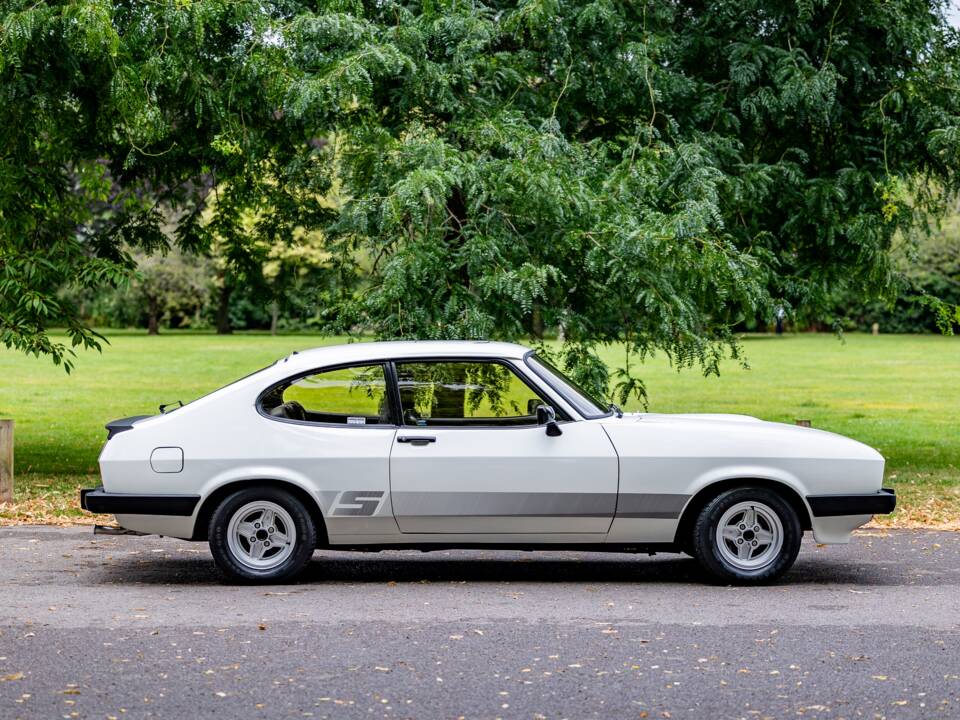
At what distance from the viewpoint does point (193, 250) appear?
15.0m

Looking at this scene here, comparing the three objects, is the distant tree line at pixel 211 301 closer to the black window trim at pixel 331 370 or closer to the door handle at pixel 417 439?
the black window trim at pixel 331 370

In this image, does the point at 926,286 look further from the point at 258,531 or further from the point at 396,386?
the point at 258,531

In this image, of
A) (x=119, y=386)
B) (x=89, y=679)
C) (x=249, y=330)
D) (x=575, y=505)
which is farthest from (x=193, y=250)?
(x=249, y=330)

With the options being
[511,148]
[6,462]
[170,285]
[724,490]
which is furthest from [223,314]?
[724,490]

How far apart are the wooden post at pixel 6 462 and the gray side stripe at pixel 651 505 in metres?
6.14

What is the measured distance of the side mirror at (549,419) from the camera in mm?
8156

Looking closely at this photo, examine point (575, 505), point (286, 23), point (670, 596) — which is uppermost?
point (286, 23)

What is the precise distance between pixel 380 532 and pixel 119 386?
25.9 m

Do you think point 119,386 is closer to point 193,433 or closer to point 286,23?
point 286,23

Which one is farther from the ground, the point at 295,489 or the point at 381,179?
the point at 381,179

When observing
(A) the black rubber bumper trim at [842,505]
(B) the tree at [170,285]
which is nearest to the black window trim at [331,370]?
(A) the black rubber bumper trim at [842,505]

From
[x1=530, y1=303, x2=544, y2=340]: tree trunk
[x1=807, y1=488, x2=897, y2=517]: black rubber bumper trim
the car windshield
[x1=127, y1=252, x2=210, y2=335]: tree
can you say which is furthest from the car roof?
[x1=127, y1=252, x2=210, y2=335]: tree

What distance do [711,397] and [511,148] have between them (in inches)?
758

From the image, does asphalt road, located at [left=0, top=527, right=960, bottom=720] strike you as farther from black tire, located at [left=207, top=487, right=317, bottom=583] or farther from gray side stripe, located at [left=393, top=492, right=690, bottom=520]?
gray side stripe, located at [left=393, top=492, right=690, bottom=520]
